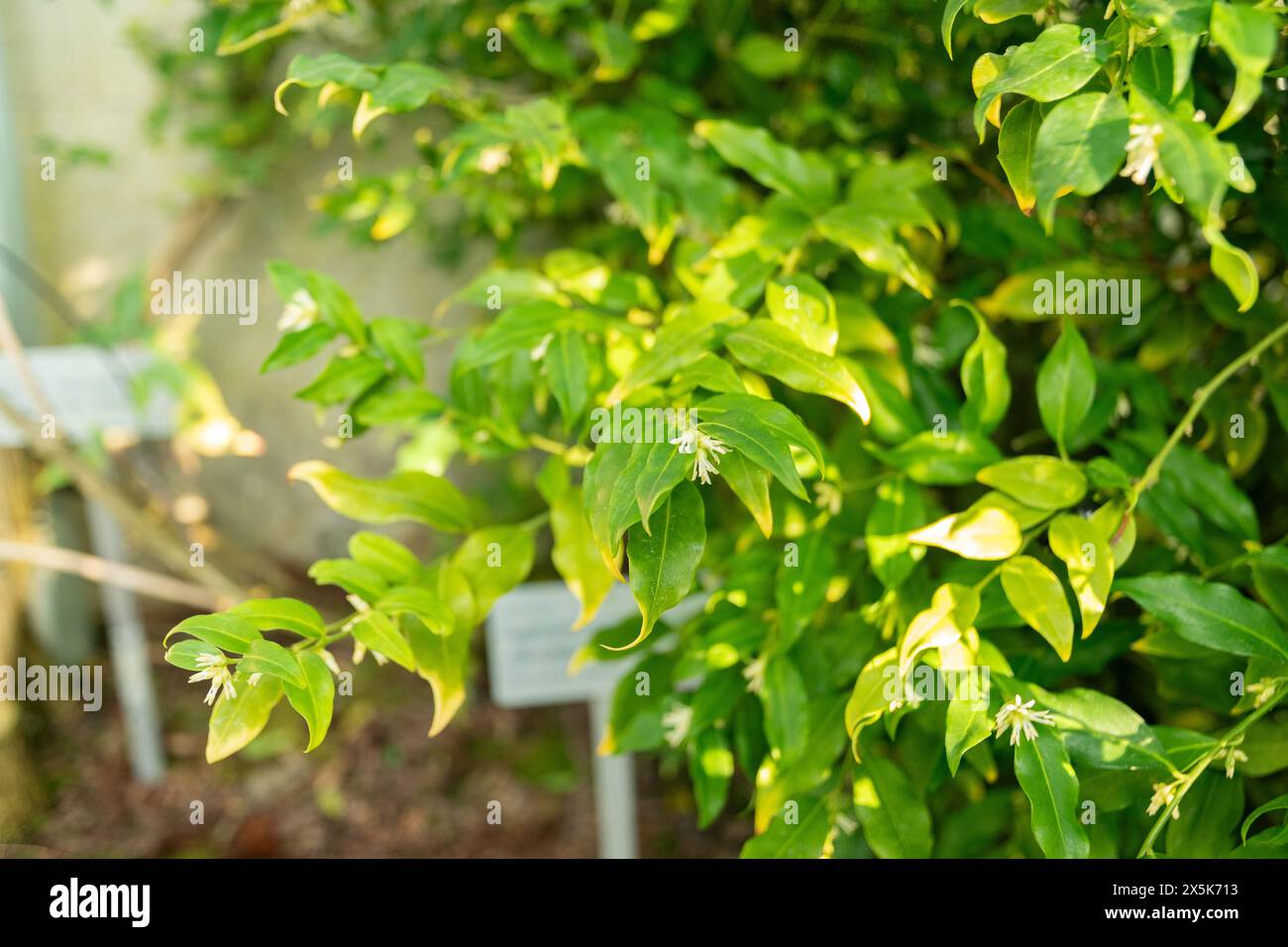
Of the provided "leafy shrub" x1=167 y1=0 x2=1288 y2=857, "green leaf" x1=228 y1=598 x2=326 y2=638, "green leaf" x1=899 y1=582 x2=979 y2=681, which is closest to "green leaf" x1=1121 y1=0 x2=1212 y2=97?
"leafy shrub" x1=167 y1=0 x2=1288 y2=857

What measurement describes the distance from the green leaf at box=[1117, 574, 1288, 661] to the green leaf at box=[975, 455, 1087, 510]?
0.29ft

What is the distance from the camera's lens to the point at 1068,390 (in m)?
0.89

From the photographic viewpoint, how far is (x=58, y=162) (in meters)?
1.96

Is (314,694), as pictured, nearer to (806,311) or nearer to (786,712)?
(786,712)

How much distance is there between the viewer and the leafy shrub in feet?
2.30

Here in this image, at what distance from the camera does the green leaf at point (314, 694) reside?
2.31 feet

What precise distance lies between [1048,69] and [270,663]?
69 centimetres

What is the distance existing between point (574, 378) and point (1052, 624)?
46cm

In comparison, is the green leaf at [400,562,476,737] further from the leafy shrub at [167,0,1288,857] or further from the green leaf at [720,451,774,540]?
the green leaf at [720,451,774,540]

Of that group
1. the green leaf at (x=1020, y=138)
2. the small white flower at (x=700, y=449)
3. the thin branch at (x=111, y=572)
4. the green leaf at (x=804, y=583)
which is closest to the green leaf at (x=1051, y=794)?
the green leaf at (x=804, y=583)

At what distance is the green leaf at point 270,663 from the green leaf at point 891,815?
521 millimetres

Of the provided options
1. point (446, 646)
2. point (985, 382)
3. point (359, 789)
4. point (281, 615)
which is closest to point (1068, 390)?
point (985, 382)
